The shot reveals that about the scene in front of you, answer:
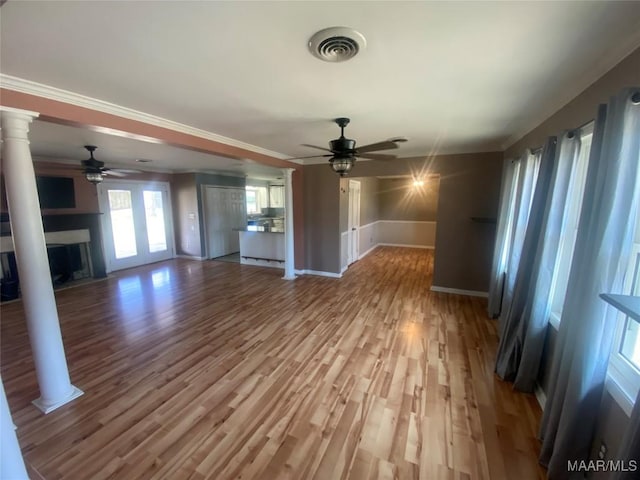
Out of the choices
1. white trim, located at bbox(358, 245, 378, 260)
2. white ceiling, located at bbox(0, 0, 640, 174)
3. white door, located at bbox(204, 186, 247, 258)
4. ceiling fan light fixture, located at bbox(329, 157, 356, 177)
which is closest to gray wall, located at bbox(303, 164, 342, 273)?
white trim, located at bbox(358, 245, 378, 260)

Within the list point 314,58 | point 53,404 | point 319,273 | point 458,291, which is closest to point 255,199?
point 319,273

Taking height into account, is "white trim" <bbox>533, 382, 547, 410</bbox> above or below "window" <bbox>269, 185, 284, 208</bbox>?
below

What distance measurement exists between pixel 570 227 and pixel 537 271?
1.36 feet

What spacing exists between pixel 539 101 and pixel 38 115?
3.92m

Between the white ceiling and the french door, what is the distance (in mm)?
4823

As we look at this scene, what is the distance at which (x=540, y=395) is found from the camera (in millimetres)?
2170

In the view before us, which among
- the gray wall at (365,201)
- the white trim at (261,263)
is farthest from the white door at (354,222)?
the white trim at (261,263)

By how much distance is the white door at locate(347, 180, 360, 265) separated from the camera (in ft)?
20.7

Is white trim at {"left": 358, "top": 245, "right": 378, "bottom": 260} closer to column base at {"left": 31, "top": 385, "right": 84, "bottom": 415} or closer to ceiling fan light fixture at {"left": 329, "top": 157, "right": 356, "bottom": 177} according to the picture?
ceiling fan light fixture at {"left": 329, "top": 157, "right": 356, "bottom": 177}

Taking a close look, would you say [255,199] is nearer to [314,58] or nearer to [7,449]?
[314,58]

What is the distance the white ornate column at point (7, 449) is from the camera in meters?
1.02

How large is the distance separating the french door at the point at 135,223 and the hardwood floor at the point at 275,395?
2.21 m

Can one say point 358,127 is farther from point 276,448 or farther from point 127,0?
point 276,448

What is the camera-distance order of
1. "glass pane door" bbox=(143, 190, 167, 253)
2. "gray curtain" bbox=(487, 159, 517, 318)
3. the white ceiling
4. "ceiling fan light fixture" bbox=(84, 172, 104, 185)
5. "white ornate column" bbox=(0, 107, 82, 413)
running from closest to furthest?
the white ceiling < "white ornate column" bbox=(0, 107, 82, 413) < "gray curtain" bbox=(487, 159, 517, 318) < "ceiling fan light fixture" bbox=(84, 172, 104, 185) < "glass pane door" bbox=(143, 190, 167, 253)
